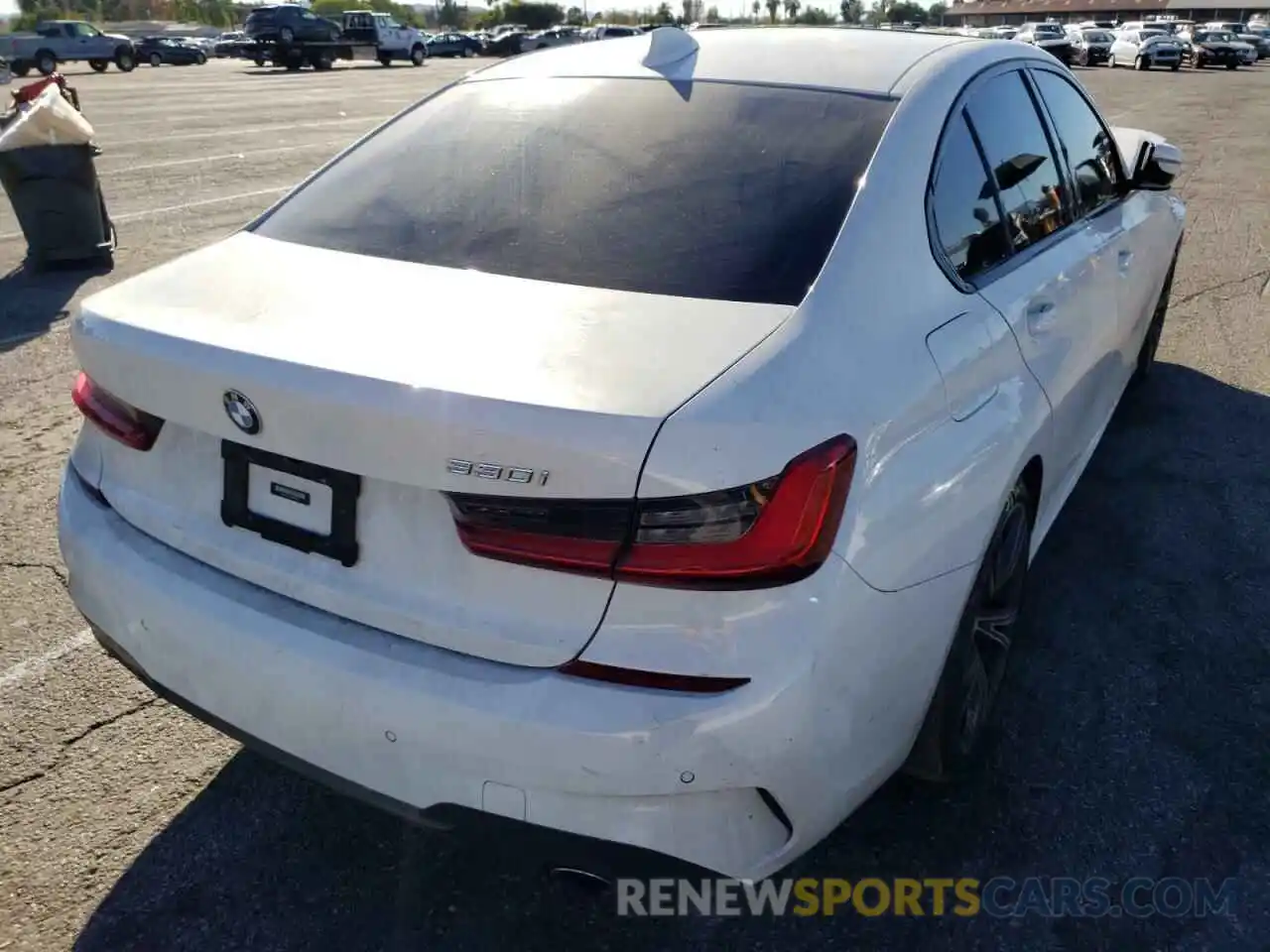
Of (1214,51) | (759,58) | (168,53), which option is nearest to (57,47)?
(168,53)

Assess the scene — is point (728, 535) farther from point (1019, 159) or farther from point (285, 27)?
point (285, 27)

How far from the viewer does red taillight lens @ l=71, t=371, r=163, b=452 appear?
2201mm

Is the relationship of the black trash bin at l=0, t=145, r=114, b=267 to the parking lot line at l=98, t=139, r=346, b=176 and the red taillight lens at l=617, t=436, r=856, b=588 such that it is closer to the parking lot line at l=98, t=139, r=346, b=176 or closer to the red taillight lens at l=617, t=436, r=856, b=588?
the parking lot line at l=98, t=139, r=346, b=176

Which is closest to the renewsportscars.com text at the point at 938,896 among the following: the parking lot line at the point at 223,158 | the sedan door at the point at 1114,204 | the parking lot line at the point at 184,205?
the sedan door at the point at 1114,204

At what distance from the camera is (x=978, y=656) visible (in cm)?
262

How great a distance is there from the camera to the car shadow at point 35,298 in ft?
20.8

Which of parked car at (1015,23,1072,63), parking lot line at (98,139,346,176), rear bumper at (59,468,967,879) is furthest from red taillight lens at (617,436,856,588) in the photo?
parked car at (1015,23,1072,63)

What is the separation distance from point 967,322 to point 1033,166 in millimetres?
1108

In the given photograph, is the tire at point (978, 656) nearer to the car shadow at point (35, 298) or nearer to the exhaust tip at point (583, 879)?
the exhaust tip at point (583, 879)

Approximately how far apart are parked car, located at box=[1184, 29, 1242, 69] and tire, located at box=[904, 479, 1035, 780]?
4430 cm

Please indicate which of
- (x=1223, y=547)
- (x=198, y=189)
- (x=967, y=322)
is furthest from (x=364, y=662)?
(x=198, y=189)

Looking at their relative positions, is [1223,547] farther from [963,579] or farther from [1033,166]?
[963,579]

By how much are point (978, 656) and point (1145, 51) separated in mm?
43962

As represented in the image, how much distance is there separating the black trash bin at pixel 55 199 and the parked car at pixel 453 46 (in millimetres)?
48682
